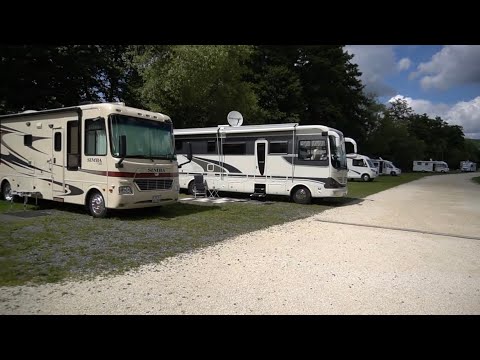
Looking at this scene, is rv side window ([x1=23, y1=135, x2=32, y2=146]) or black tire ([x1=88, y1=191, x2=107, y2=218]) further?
rv side window ([x1=23, y1=135, x2=32, y2=146])

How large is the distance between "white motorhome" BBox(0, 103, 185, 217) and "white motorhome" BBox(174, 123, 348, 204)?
187 inches

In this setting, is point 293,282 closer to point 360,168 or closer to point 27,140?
point 27,140

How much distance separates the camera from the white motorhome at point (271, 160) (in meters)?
13.0

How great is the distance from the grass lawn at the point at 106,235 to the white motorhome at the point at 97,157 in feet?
1.94

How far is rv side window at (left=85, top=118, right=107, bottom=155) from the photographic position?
28.9 ft

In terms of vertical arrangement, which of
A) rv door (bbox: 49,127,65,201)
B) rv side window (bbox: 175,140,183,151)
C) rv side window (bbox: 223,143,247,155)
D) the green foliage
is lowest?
rv door (bbox: 49,127,65,201)

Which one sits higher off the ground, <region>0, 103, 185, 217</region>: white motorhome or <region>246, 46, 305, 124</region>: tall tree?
<region>246, 46, 305, 124</region>: tall tree

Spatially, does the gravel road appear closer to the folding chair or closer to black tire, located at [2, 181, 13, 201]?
the folding chair

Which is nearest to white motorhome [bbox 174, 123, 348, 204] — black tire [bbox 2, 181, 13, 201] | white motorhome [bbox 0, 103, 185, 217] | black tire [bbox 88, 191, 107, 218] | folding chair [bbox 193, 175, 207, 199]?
folding chair [bbox 193, 175, 207, 199]

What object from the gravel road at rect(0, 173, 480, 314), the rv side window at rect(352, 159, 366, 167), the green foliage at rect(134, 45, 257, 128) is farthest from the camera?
the rv side window at rect(352, 159, 366, 167)

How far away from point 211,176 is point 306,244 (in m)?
8.81
